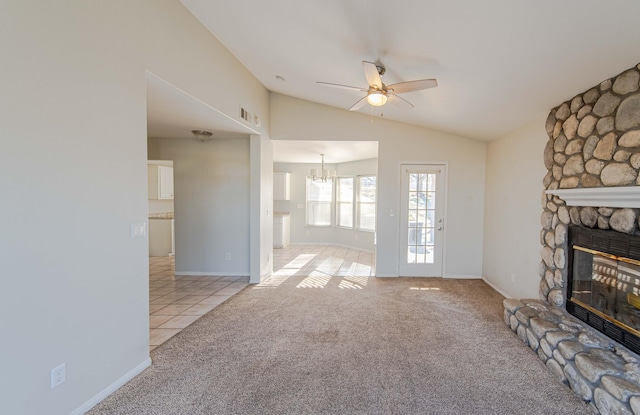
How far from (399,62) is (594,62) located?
156cm

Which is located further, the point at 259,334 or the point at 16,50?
the point at 259,334

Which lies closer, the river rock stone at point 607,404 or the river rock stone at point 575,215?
the river rock stone at point 607,404

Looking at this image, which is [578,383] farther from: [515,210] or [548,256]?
[515,210]

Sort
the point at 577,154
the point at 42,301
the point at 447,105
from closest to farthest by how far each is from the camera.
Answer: the point at 42,301
the point at 577,154
the point at 447,105

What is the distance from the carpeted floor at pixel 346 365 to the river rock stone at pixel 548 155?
1897mm

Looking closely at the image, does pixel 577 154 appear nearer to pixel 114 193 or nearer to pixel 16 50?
pixel 114 193

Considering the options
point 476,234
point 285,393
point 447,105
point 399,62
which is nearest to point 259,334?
point 285,393

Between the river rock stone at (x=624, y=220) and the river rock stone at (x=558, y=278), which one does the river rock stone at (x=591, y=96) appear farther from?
the river rock stone at (x=558, y=278)

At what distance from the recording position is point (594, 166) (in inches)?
102

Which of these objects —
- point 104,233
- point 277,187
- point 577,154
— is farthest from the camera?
point 277,187

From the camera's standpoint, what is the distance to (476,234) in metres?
5.14

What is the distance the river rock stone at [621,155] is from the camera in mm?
2246

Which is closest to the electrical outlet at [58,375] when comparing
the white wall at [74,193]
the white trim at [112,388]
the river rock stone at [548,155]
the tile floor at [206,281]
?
the white wall at [74,193]

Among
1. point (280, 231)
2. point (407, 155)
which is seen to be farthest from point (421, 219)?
point (280, 231)
